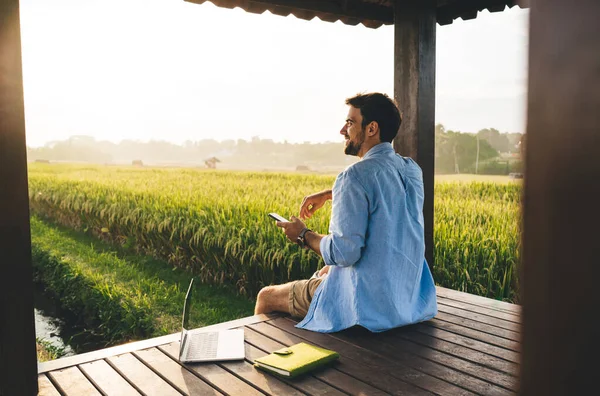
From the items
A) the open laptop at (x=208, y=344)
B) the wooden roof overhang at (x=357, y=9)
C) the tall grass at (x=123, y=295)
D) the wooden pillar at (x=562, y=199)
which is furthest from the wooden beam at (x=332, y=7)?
the wooden pillar at (x=562, y=199)

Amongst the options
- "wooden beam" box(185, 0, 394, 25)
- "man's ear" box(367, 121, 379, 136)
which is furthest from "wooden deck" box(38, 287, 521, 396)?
"wooden beam" box(185, 0, 394, 25)

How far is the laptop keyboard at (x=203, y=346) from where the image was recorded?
8.38 ft

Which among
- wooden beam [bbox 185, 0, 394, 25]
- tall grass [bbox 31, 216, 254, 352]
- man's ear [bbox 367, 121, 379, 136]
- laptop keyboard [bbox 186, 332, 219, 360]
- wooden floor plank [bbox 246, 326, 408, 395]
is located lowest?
tall grass [bbox 31, 216, 254, 352]

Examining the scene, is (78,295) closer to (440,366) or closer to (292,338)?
(292,338)

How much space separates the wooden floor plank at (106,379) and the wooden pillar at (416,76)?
2343mm

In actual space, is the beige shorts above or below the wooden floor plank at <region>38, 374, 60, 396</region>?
above

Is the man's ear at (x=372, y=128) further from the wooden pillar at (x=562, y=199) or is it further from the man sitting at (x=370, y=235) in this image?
the wooden pillar at (x=562, y=199)

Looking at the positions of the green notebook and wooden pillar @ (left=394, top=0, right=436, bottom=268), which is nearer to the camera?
the green notebook

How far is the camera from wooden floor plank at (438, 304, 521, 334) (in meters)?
3.09

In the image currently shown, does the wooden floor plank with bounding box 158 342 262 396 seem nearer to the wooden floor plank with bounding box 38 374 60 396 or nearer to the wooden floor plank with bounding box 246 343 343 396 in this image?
the wooden floor plank with bounding box 246 343 343 396

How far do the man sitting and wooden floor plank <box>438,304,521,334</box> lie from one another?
1.49 feet

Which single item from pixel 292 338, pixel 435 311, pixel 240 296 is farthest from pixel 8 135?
pixel 240 296

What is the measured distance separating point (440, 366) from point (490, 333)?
645 millimetres

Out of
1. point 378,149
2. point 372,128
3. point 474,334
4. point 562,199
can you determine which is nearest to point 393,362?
point 474,334
